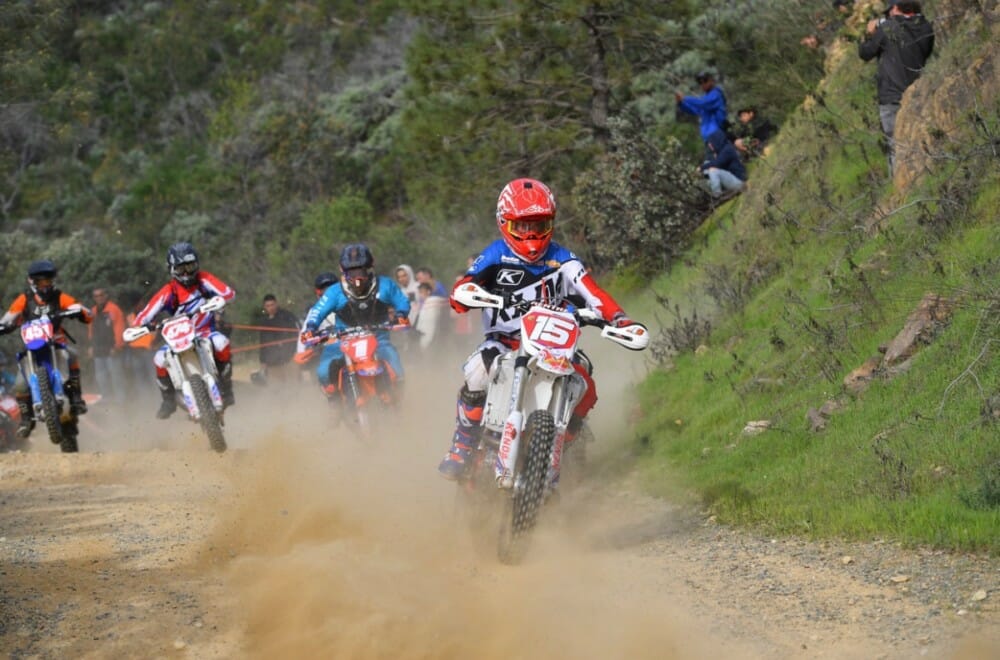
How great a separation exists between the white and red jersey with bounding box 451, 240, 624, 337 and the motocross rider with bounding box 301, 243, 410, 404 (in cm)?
409

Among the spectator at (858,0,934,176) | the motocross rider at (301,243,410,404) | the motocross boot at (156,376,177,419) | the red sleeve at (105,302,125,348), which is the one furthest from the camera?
the red sleeve at (105,302,125,348)

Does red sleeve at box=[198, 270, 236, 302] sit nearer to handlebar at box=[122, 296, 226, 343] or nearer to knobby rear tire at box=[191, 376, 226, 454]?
handlebar at box=[122, 296, 226, 343]

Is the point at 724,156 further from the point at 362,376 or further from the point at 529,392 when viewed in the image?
the point at 529,392

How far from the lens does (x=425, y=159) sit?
2414 centimetres

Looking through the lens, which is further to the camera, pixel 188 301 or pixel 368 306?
pixel 188 301

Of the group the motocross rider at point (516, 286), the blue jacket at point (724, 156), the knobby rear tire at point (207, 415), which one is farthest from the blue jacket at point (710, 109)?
the motocross rider at point (516, 286)

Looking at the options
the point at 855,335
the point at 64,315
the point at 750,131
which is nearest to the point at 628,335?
the point at 855,335

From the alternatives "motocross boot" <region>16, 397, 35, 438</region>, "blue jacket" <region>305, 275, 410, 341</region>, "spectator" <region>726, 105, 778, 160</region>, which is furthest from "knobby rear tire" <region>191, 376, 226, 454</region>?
"spectator" <region>726, 105, 778, 160</region>

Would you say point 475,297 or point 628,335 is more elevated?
point 475,297

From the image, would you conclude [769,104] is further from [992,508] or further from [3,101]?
[3,101]

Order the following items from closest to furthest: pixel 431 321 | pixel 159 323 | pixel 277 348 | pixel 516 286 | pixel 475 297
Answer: pixel 475 297 → pixel 516 286 → pixel 159 323 → pixel 431 321 → pixel 277 348

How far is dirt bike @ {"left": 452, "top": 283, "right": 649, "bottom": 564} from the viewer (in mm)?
8469

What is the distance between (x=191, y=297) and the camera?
49.3 feet

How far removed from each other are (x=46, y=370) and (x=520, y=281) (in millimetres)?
7862
